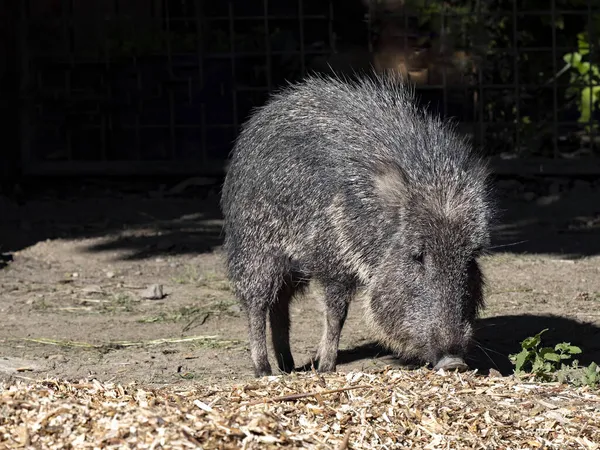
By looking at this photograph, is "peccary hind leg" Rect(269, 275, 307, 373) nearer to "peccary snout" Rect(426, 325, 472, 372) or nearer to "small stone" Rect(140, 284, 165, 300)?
"peccary snout" Rect(426, 325, 472, 372)

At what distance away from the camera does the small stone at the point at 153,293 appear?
6273mm

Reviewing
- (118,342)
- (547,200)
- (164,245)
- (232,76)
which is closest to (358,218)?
(118,342)

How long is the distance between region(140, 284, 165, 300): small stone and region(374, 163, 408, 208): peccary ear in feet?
7.41

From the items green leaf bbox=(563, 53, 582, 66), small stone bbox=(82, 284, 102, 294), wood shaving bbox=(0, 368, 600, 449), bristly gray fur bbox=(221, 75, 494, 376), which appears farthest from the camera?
green leaf bbox=(563, 53, 582, 66)

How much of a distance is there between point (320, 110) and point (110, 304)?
2010mm

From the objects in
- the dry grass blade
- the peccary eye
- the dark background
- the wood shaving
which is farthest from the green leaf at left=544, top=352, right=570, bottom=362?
the dark background

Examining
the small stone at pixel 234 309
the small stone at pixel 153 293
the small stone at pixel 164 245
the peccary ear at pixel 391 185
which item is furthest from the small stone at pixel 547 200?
the peccary ear at pixel 391 185

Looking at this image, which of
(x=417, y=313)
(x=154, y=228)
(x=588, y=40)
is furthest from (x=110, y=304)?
(x=588, y=40)

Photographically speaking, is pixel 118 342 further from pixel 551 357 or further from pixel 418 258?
pixel 551 357

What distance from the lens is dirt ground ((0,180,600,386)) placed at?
201 inches

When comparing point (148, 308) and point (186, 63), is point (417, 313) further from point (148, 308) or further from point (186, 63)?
point (186, 63)

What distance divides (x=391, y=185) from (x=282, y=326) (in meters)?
1.04

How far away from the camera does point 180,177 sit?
925 cm

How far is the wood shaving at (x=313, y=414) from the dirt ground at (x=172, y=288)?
3.02 feet
